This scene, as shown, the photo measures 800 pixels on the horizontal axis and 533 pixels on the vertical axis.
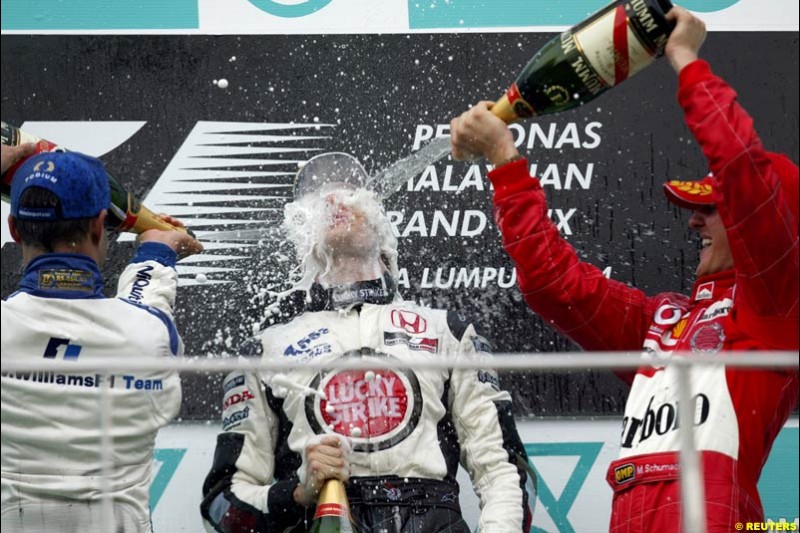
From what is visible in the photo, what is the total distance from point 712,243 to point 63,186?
1181 millimetres

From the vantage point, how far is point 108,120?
121 inches

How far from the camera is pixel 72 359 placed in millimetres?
2092

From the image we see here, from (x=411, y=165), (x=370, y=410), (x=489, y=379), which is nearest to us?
(x=370, y=410)

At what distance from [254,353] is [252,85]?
27.2 inches

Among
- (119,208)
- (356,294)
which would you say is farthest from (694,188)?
(119,208)

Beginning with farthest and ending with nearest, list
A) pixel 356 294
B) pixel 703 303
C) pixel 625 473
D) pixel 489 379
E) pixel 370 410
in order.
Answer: pixel 356 294 → pixel 489 379 → pixel 370 410 → pixel 703 303 → pixel 625 473

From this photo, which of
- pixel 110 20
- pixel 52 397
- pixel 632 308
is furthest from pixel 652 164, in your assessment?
pixel 52 397

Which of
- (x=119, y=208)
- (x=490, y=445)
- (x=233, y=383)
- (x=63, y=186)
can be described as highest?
(x=119, y=208)

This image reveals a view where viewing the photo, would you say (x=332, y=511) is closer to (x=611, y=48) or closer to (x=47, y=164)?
(x=47, y=164)

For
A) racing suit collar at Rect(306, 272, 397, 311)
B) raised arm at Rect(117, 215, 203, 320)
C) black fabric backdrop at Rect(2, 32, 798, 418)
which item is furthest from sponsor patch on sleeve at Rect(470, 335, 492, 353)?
raised arm at Rect(117, 215, 203, 320)

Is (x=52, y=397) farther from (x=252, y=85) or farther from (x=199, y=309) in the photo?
(x=252, y=85)

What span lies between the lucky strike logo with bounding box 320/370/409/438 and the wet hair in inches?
24.3

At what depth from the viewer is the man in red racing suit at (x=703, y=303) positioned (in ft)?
6.95

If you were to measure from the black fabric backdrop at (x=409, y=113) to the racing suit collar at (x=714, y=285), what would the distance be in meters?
0.64
